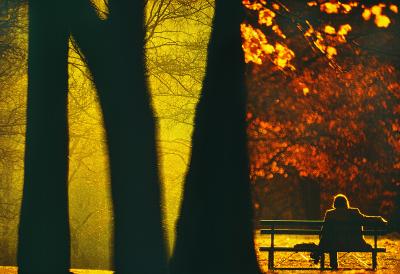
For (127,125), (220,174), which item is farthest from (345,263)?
(127,125)

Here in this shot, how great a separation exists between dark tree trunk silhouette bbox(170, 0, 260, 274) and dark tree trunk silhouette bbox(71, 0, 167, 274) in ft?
2.65

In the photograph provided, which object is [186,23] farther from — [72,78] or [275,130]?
[275,130]

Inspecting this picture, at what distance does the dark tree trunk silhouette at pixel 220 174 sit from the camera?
9617 millimetres

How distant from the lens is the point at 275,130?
76.6 feet

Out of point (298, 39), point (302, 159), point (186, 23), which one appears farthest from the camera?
point (302, 159)

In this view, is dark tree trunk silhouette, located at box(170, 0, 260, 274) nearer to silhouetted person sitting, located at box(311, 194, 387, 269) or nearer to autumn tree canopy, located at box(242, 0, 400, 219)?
silhouetted person sitting, located at box(311, 194, 387, 269)

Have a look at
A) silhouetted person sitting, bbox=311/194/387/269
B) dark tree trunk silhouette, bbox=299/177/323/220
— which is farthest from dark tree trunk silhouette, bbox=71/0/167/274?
dark tree trunk silhouette, bbox=299/177/323/220

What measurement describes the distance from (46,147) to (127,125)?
1125 mm

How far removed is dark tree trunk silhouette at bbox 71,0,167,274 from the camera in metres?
10.1

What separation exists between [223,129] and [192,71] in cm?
347

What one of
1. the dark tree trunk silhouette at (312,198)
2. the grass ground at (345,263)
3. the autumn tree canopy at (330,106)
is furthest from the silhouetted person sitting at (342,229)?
the dark tree trunk silhouette at (312,198)

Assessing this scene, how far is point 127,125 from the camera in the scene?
1015cm

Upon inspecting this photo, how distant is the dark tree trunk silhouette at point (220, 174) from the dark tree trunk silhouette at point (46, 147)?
157 centimetres

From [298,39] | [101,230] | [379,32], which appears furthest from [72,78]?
[379,32]
